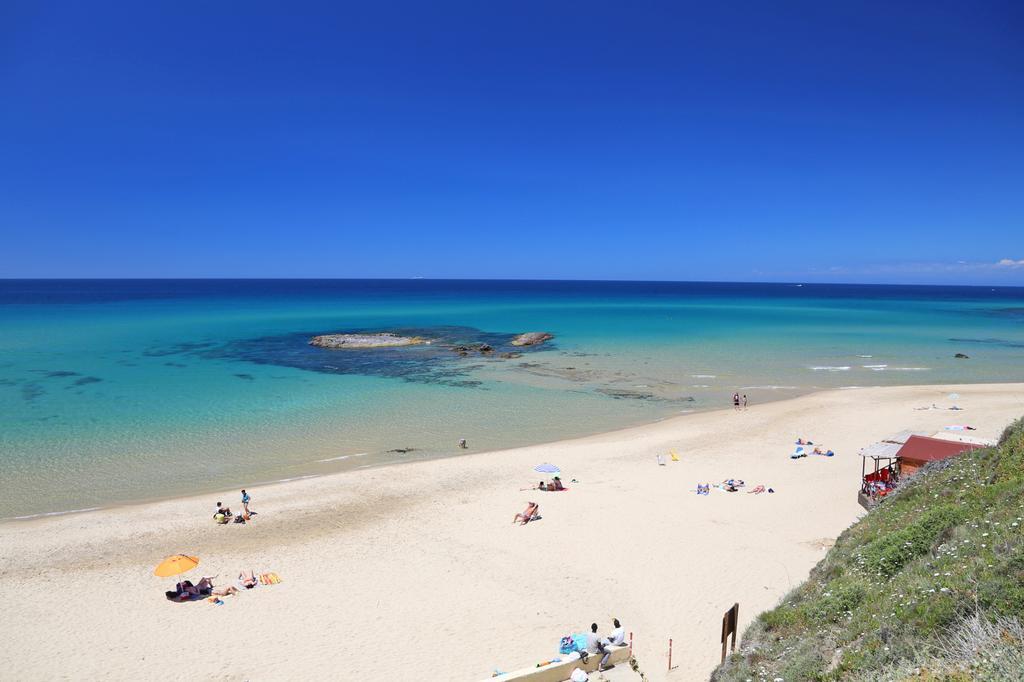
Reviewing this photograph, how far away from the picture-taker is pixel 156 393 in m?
34.9

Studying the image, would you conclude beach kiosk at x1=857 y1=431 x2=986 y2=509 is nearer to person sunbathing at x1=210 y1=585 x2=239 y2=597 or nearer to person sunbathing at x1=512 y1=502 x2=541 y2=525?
person sunbathing at x1=512 y1=502 x2=541 y2=525

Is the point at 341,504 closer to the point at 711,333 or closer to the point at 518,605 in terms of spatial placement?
the point at 518,605

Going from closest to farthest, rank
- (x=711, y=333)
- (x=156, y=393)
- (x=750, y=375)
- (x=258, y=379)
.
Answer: (x=156, y=393), (x=258, y=379), (x=750, y=375), (x=711, y=333)

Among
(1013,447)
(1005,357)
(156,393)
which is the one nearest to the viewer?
(1013,447)

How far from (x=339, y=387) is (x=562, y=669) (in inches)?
1175

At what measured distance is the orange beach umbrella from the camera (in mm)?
13629

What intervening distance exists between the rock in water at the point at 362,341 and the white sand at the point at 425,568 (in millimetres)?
34266

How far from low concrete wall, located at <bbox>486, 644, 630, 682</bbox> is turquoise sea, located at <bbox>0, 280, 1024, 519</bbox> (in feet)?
49.5

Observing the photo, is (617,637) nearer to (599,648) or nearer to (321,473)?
(599,648)

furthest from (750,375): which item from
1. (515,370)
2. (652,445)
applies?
(652,445)

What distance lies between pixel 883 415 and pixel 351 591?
28.0 m

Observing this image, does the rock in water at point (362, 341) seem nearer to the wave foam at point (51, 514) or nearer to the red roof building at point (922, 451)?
the wave foam at point (51, 514)

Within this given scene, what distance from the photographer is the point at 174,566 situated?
13.8 meters

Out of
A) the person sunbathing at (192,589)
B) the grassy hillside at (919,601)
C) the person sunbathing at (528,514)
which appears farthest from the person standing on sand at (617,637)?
the person sunbathing at (192,589)
